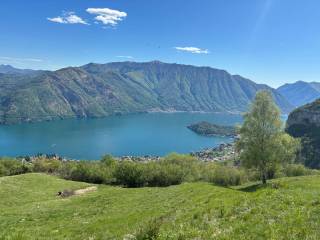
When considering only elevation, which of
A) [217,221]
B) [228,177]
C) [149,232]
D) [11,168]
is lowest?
[11,168]

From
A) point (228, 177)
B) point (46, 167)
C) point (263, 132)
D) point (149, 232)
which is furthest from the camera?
point (46, 167)

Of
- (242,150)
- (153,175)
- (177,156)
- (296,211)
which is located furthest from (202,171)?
(296,211)

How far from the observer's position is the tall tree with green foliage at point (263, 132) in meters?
52.7

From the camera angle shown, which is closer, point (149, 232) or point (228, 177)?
point (149, 232)

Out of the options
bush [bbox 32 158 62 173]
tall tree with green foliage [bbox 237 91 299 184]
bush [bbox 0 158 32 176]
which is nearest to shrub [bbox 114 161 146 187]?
tall tree with green foliage [bbox 237 91 299 184]

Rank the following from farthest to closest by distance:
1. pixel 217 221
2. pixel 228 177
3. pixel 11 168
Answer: pixel 11 168
pixel 228 177
pixel 217 221

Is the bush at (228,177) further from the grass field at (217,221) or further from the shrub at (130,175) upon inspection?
the grass field at (217,221)

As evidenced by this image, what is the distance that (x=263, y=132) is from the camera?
53000mm

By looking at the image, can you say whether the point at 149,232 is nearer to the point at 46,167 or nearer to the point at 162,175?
the point at 162,175

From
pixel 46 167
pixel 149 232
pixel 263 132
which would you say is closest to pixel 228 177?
pixel 263 132

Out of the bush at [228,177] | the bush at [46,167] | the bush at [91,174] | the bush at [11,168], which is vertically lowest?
the bush at [46,167]

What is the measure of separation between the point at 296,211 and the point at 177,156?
11059 cm

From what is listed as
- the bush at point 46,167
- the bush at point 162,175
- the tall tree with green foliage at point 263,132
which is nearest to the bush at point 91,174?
the bush at point 162,175

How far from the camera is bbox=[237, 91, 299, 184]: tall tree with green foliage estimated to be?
52719 mm
